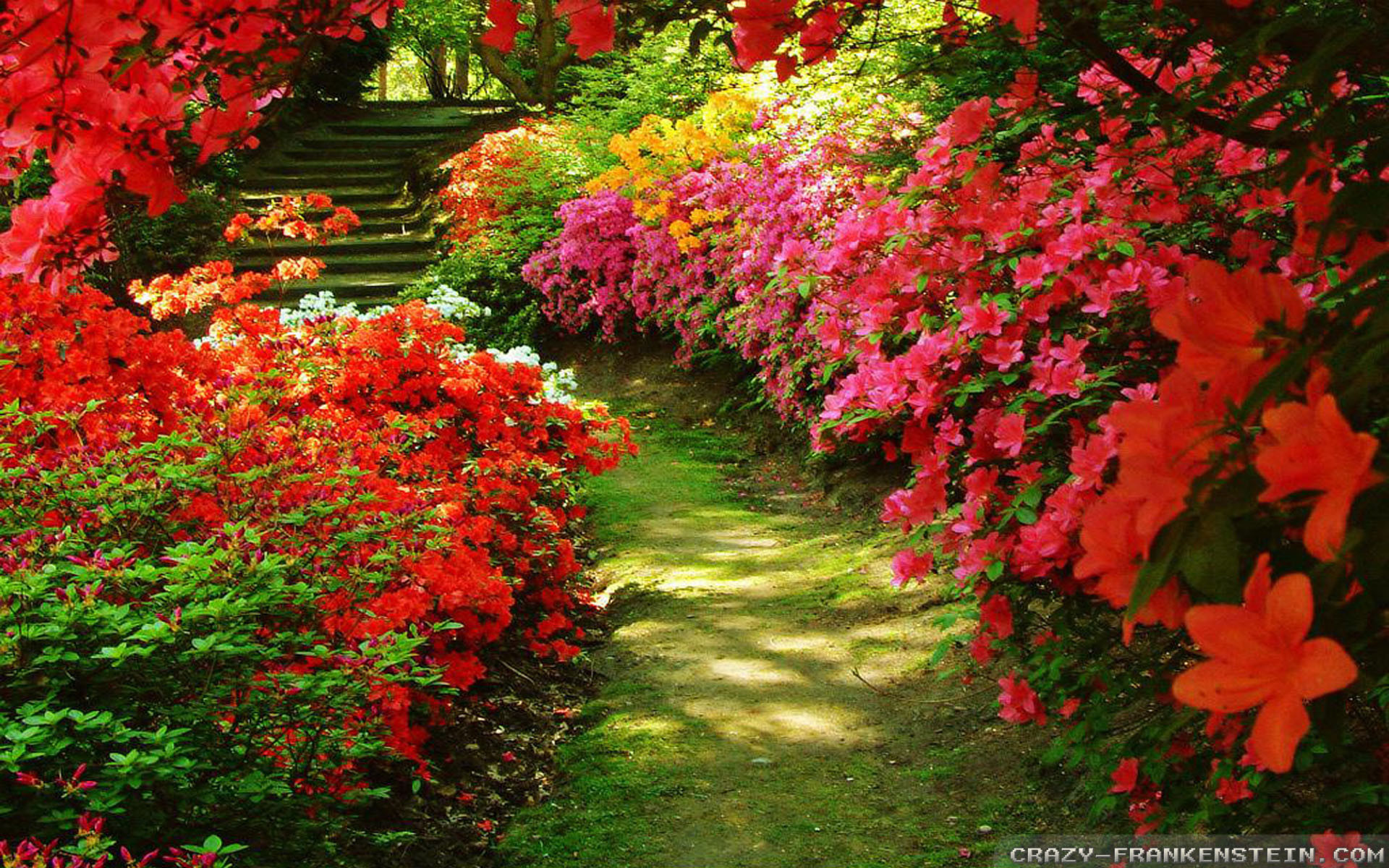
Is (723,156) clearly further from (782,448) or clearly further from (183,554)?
(183,554)

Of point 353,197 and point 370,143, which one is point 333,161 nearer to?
point 370,143

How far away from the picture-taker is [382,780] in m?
3.36

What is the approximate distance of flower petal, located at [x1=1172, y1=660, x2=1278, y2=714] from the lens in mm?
656

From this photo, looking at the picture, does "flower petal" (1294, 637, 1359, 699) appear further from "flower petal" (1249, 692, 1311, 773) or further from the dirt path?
the dirt path

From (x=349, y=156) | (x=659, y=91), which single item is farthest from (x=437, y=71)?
(x=659, y=91)

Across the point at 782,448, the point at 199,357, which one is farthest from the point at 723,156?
the point at 199,357

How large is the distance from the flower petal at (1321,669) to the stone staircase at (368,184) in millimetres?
10015

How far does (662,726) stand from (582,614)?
1.37 meters

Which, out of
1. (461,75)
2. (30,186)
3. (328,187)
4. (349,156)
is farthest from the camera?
(461,75)

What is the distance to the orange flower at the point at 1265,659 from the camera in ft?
2.11

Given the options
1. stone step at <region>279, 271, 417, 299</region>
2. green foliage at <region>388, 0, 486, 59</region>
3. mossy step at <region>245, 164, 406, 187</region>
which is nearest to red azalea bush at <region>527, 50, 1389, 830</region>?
stone step at <region>279, 271, 417, 299</region>

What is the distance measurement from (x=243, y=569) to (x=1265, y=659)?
91.9 inches

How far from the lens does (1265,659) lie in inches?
26.1

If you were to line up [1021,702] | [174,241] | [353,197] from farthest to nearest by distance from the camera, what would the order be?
[353,197] < [174,241] < [1021,702]
